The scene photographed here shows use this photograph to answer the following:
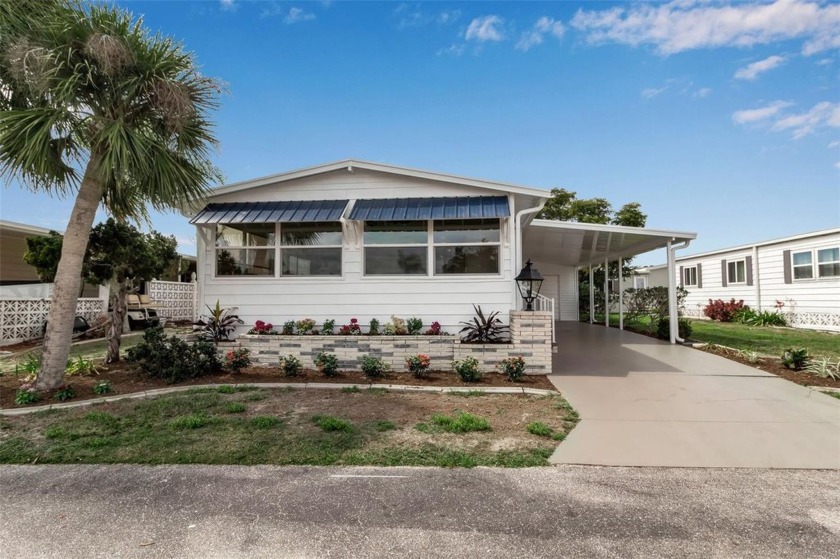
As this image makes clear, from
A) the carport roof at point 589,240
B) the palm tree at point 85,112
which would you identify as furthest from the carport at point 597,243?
the palm tree at point 85,112

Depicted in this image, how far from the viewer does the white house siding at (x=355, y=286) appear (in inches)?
297

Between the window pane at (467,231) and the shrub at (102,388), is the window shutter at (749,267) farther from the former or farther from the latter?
the shrub at (102,388)

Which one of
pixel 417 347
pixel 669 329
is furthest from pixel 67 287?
pixel 669 329

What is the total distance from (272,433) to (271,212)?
4.97 meters

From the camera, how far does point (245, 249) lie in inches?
A: 319

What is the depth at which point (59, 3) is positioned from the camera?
17.1 feet

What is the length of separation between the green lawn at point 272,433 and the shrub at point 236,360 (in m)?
1.39

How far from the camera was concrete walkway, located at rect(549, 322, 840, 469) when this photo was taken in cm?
352

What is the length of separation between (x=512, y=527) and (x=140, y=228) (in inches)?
322

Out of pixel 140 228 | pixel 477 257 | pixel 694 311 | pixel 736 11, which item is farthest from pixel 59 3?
pixel 694 311

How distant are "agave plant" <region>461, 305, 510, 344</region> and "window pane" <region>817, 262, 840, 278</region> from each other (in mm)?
13308

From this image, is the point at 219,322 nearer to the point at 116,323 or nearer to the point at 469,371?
the point at 116,323

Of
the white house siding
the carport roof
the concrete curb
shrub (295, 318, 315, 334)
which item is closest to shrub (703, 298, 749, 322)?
the carport roof

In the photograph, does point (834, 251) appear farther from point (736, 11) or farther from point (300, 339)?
point (300, 339)
